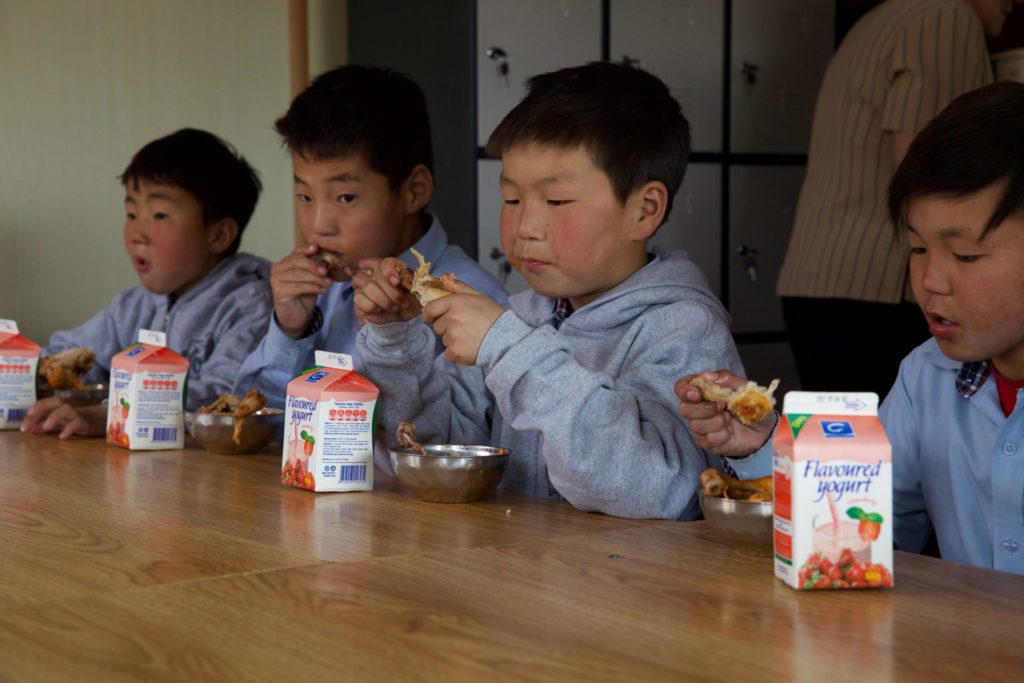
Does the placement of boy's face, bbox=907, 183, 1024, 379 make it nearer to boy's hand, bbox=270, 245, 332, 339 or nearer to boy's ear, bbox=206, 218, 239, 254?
boy's hand, bbox=270, 245, 332, 339

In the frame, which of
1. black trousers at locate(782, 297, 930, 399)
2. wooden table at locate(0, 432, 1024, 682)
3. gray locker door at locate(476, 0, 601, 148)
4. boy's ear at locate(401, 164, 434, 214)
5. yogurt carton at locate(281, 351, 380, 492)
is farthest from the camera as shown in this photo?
gray locker door at locate(476, 0, 601, 148)

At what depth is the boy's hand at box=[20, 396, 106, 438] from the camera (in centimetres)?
168

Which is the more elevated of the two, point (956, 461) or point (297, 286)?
point (297, 286)

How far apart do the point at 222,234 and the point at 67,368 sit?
55 centimetres

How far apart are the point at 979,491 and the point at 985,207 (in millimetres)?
279

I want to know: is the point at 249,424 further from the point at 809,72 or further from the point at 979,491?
the point at 809,72

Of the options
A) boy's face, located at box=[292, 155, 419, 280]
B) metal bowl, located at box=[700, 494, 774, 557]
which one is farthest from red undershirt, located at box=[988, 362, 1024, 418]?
boy's face, located at box=[292, 155, 419, 280]

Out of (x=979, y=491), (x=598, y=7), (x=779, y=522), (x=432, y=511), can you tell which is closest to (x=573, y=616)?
(x=779, y=522)

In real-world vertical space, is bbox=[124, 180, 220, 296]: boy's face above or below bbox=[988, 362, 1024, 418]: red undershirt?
above

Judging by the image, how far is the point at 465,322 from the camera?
1202mm

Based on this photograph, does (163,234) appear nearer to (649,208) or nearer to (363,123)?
(363,123)

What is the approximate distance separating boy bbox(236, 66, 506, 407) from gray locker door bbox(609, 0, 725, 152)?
3.37ft

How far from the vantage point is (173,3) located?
2.92 meters

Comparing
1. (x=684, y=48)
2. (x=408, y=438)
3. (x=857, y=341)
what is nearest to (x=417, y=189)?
(x=408, y=438)
